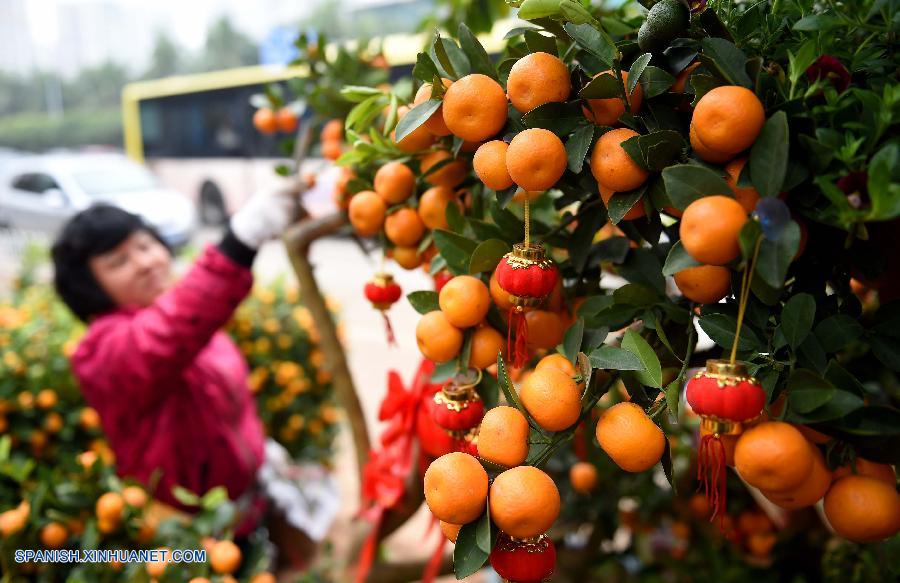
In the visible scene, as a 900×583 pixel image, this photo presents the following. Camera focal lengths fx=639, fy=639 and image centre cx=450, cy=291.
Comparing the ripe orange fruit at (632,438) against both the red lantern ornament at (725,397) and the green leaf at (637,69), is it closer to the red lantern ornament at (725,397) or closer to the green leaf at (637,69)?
the red lantern ornament at (725,397)

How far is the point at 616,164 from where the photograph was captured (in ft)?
1.40

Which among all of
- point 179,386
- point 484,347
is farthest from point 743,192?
point 179,386

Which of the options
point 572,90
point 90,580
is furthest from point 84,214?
point 572,90

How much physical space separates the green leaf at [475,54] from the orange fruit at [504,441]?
10.7 inches

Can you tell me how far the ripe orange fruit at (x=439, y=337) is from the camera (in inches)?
20.8

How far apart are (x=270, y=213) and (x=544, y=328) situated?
830 mm

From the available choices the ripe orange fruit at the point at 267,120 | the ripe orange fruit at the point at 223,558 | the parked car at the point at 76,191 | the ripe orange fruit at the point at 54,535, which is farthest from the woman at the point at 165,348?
the parked car at the point at 76,191

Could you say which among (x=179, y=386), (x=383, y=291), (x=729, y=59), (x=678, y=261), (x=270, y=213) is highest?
(x=729, y=59)

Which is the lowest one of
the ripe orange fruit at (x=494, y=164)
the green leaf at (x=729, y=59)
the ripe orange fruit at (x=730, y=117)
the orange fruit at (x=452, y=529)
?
the orange fruit at (x=452, y=529)

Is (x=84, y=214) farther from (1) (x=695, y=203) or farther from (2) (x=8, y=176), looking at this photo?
(2) (x=8, y=176)

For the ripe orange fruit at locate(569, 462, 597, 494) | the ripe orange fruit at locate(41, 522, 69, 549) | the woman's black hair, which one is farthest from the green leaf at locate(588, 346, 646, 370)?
the woman's black hair

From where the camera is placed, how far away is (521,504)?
0.38m

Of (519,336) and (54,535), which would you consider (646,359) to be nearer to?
(519,336)

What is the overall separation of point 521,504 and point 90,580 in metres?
0.73
